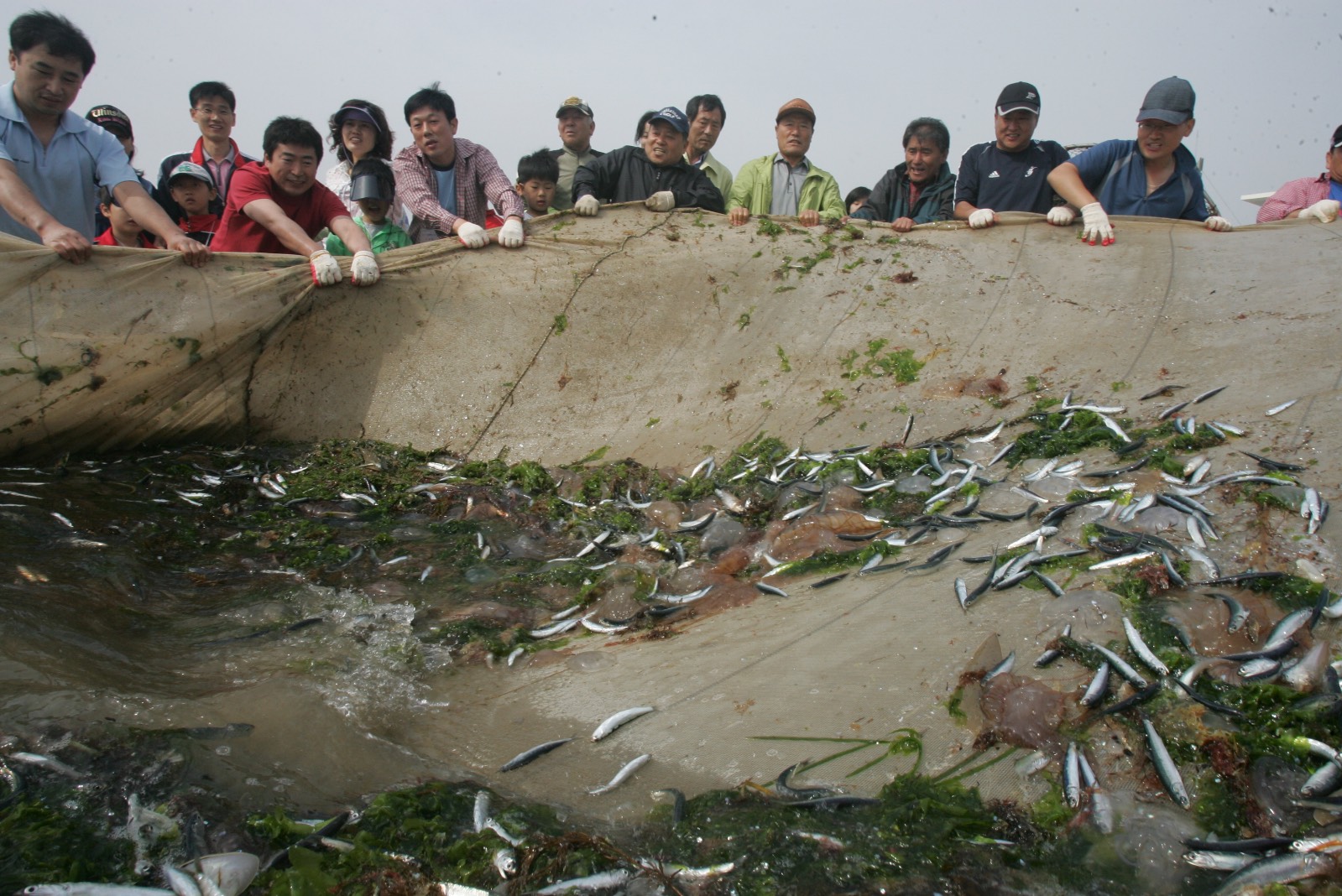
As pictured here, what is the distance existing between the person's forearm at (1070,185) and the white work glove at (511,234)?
405 cm

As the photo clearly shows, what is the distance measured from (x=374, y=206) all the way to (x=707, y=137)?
114 inches

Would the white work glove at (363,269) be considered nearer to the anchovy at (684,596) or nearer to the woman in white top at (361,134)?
the woman in white top at (361,134)

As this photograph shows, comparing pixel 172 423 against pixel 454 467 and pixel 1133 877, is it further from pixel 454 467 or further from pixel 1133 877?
pixel 1133 877

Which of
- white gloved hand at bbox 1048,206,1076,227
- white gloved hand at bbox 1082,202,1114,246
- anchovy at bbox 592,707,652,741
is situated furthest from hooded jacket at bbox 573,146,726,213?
anchovy at bbox 592,707,652,741

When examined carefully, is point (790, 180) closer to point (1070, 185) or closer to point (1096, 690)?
point (1070, 185)

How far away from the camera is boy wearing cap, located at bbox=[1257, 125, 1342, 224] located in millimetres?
5750

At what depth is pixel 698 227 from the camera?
6.65 m

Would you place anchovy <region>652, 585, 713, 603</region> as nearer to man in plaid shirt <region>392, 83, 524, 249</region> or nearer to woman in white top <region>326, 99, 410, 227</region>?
man in plaid shirt <region>392, 83, 524, 249</region>

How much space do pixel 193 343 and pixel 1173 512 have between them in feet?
20.1

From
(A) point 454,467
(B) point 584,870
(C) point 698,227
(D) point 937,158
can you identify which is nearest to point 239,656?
(B) point 584,870

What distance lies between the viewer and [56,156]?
536cm

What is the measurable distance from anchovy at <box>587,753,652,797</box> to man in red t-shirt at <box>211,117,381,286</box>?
4.73m

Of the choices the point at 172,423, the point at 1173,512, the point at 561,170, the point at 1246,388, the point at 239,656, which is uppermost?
the point at 561,170

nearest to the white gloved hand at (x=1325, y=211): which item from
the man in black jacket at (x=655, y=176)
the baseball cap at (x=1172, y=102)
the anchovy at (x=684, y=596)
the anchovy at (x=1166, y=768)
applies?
the baseball cap at (x=1172, y=102)
